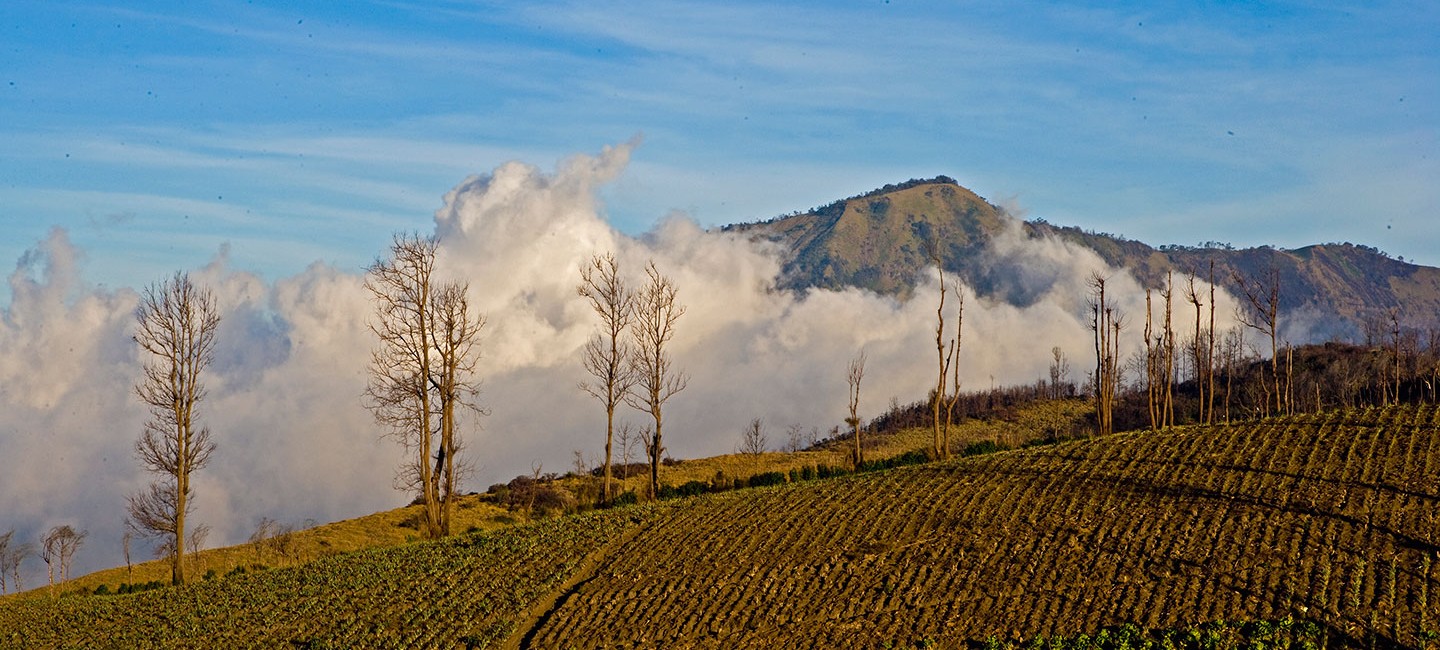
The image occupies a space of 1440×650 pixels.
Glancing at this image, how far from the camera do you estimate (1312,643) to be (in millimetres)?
22594

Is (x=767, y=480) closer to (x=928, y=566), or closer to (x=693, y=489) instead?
(x=693, y=489)

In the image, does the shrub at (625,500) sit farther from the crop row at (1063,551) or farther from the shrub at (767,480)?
the crop row at (1063,551)

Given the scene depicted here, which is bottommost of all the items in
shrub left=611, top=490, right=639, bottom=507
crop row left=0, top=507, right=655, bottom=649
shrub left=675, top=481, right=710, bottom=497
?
crop row left=0, top=507, right=655, bottom=649

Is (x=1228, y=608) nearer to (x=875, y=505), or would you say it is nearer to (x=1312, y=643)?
(x=1312, y=643)

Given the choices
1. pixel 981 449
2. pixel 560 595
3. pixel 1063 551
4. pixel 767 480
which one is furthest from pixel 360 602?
pixel 981 449

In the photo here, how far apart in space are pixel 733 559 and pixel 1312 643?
15431 millimetres

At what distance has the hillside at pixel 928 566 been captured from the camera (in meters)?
25.9

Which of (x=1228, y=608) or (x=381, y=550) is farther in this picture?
(x=381, y=550)

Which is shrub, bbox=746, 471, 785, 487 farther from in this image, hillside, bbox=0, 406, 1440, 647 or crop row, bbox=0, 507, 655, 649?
crop row, bbox=0, 507, 655, 649

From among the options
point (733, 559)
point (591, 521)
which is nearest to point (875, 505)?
point (733, 559)

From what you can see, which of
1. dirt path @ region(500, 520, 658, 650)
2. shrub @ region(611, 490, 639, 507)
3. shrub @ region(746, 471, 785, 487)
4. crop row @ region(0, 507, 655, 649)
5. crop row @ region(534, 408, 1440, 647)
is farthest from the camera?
shrub @ region(746, 471, 785, 487)

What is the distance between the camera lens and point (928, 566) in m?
30.1

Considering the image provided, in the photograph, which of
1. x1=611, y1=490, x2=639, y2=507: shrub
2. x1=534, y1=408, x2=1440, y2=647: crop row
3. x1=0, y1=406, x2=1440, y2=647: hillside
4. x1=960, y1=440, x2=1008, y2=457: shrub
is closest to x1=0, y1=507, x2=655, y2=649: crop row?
x1=0, y1=406, x2=1440, y2=647: hillside

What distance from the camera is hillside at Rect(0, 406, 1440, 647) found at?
1021 inches
